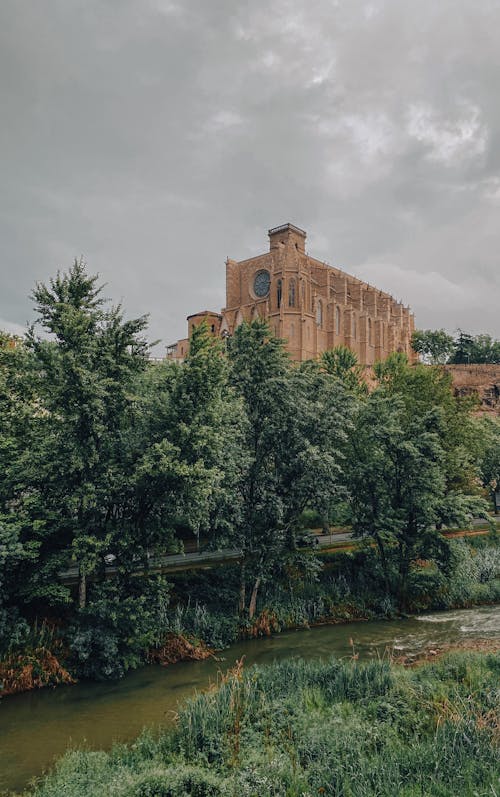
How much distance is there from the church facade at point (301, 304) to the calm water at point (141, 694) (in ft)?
176

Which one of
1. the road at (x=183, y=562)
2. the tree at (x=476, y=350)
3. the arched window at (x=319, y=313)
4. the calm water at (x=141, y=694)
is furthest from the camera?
the tree at (x=476, y=350)

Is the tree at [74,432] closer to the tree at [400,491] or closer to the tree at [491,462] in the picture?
the tree at [400,491]

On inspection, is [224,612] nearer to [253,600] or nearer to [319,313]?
[253,600]

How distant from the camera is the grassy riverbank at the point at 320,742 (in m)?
8.82

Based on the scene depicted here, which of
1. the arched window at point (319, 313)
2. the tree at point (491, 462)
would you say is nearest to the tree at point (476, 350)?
the arched window at point (319, 313)

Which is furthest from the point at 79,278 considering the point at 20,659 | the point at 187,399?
the point at 20,659

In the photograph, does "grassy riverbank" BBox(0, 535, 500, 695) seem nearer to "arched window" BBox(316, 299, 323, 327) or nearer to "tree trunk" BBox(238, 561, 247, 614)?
"tree trunk" BBox(238, 561, 247, 614)

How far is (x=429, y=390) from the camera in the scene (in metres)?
32.7

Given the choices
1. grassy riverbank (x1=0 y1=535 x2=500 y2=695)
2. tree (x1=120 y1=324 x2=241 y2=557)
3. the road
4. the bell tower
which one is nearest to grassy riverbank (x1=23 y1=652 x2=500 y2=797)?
grassy riverbank (x1=0 y1=535 x2=500 y2=695)

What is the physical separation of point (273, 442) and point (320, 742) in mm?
12790

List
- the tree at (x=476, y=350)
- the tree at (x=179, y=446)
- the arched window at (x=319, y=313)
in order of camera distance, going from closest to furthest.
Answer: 1. the tree at (x=179, y=446)
2. the arched window at (x=319, y=313)
3. the tree at (x=476, y=350)

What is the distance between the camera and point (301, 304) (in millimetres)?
75000

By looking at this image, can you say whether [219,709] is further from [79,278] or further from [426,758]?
[79,278]

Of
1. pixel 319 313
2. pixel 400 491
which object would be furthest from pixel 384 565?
pixel 319 313
